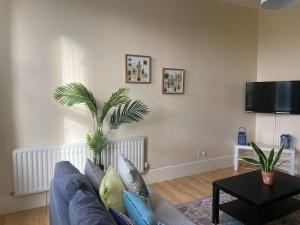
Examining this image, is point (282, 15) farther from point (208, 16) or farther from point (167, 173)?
point (167, 173)

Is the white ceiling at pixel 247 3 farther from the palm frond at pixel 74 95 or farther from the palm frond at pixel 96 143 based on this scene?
the palm frond at pixel 96 143

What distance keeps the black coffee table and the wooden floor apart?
2.48 ft

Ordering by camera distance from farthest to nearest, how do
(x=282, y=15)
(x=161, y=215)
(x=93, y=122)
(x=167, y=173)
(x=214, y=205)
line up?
1. (x=282, y=15)
2. (x=167, y=173)
3. (x=93, y=122)
4. (x=214, y=205)
5. (x=161, y=215)

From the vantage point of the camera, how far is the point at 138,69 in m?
3.39

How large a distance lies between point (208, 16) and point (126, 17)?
1487 millimetres

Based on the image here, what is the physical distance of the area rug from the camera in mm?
2520

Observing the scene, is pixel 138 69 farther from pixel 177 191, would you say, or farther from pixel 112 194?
pixel 112 194

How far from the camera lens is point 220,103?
4215 millimetres

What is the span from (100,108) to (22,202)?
4.75 feet

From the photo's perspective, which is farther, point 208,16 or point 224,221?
point 208,16

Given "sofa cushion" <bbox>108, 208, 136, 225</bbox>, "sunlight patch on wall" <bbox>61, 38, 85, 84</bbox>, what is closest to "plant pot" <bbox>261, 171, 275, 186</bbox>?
"sofa cushion" <bbox>108, 208, 136, 225</bbox>

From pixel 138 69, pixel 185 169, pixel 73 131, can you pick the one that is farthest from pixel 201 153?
pixel 73 131

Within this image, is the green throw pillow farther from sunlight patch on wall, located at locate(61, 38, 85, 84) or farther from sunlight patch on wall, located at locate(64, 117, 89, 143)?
sunlight patch on wall, located at locate(61, 38, 85, 84)

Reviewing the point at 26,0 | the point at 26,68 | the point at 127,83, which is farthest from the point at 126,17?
the point at 26,68
